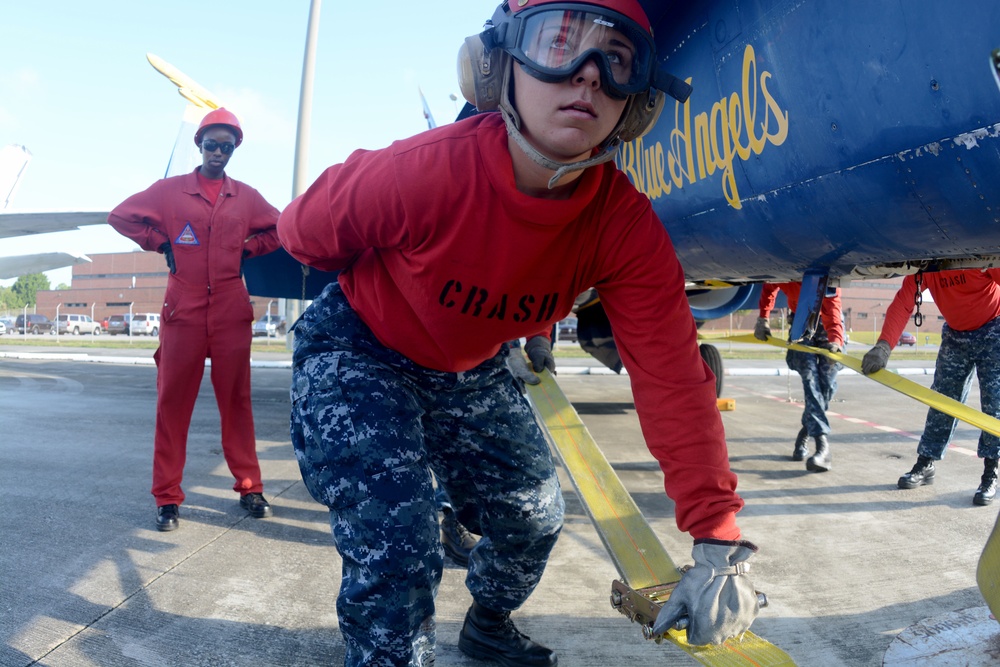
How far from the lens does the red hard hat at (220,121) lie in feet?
12.6

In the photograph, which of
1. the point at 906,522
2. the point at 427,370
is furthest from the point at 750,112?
the point at 906,522

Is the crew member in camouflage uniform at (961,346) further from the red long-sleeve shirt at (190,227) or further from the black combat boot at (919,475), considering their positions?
the red long-sleeve shirt at (190,227)

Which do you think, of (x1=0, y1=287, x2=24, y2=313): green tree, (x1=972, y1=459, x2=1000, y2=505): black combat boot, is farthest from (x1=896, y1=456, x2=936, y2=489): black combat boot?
(x1=0, y1=287, x2=24, y2=313): green tree

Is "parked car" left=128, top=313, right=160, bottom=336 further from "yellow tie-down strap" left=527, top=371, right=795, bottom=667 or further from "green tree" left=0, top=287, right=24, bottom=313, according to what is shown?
"green tree" left=0, top=287, right=24, bottom=313

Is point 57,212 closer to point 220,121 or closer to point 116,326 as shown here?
point 220,121

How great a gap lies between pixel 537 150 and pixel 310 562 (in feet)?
7.40

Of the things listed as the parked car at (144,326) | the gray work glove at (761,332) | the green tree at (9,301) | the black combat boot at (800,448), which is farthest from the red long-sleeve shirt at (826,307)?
the green tree at (9,301)

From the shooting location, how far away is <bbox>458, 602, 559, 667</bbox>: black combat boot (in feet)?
7.18

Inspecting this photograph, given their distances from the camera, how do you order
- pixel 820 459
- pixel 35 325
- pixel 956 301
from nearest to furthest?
1. pixel 956 301
2. pixel 820 459
3. pixel 35 325

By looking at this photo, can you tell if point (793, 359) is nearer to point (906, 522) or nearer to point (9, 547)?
point (906, 522)

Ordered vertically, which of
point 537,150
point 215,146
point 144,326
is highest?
point 215,146

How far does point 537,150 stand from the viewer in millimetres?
1563

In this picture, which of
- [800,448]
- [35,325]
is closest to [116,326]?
[35,325]

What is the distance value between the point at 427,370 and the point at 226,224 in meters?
2.38
